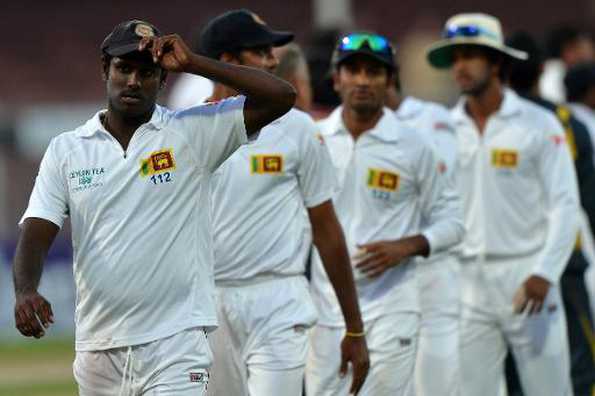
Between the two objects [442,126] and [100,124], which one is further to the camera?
[442,126]

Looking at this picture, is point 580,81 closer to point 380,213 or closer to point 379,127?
point 379,127

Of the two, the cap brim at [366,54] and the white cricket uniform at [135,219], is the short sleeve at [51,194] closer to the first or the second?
the white cricket uniform at [135,219]

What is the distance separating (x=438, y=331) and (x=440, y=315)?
0.41 ft

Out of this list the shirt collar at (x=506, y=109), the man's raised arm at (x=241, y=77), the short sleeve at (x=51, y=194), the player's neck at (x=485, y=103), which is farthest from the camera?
the player's neck at (x=485, y=103)

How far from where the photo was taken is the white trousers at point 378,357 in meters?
8.12

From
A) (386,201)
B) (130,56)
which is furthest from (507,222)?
(130,56)

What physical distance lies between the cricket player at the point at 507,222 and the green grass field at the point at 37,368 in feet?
20.1

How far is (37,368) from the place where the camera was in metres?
17.2

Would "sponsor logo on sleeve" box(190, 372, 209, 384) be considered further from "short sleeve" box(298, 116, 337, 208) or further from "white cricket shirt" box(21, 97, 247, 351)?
"short sleeve" box(298, 116, 337, 208)

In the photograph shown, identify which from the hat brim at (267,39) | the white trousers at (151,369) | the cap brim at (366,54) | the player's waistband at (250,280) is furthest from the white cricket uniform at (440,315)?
the white trousers at (151,369)

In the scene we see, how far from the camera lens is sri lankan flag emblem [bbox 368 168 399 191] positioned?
845 centimetres

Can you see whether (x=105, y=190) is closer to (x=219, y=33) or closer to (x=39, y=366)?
(x=219, y=33)

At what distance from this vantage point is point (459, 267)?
998 cm

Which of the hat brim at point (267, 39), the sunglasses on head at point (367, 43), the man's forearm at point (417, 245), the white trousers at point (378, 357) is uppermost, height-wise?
the hat brim at point (267, 39)
